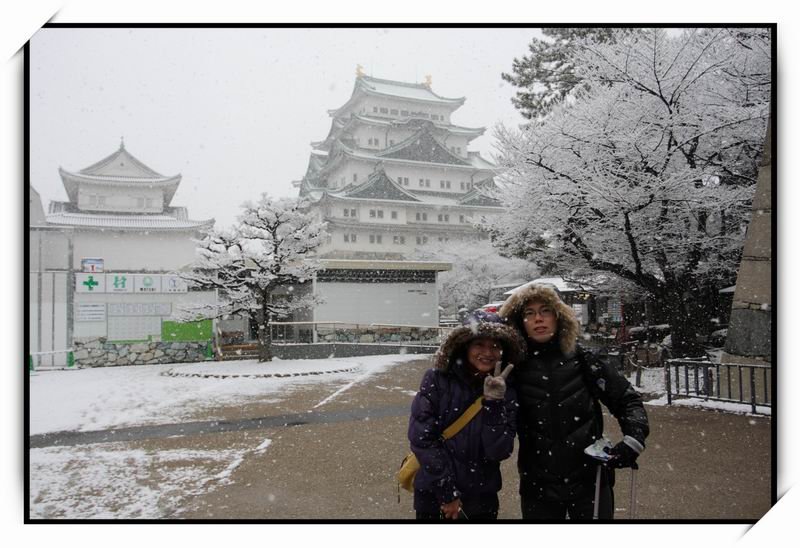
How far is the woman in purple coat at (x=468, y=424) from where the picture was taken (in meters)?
1.97

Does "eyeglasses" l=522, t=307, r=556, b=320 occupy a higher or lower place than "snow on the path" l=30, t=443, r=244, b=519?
higher

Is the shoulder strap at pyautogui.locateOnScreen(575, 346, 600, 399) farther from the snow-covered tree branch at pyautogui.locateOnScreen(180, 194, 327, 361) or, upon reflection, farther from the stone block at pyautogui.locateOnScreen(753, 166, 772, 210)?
the snow-covered tree branch at pyautogui.locateOnScreen(180, 194, 327, 361)

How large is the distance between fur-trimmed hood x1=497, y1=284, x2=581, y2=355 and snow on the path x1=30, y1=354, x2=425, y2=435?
5.17m

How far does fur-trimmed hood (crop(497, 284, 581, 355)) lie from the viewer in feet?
6.98

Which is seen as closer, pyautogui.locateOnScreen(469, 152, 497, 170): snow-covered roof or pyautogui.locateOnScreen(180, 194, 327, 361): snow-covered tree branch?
pyautogui.locateOnScreen(180, 194, 327, 361): snow-covered tree branch

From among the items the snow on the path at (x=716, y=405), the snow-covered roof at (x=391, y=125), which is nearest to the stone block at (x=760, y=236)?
the snow on the path at (x=716, y=405)

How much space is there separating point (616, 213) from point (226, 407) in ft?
20.2

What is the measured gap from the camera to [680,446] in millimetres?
4348

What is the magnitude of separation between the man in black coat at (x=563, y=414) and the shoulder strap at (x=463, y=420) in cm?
20

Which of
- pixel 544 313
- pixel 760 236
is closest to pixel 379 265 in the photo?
pixel 760 236

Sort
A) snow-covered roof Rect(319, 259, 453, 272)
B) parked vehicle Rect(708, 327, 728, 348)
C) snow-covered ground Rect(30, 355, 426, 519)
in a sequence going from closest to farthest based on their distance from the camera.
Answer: snow-covered ground Rect(30, 355, 426, 519) → parked vehicle Rect(708, 327, 728, 348) → snow-covered roof Rect(319, 259, 453, 272)

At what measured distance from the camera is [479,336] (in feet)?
6.89

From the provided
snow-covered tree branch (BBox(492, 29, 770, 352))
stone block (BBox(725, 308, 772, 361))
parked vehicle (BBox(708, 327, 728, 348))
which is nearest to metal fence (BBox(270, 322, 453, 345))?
snow-covered tree branch (BBox(492, 29, 770, 352))

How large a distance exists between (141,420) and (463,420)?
212 inches
